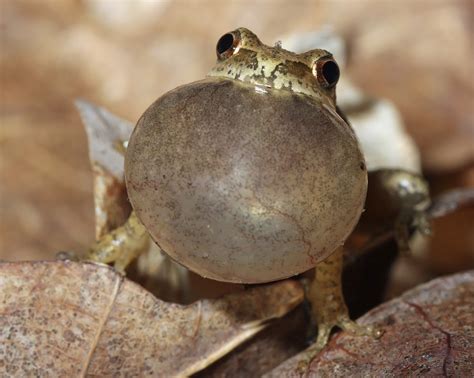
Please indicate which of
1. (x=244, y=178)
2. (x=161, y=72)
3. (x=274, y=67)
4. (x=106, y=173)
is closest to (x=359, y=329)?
(x=244, y=178)

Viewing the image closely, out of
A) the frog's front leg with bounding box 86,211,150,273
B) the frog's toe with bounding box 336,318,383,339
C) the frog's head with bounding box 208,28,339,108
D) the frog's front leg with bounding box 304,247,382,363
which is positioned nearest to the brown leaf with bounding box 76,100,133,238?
the frog's front leg with bounding box 86,211,150,273

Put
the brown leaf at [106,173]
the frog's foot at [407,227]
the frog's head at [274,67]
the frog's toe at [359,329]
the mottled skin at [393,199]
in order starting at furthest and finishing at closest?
the mottled skin at [393,199], the frog's foot at [407,227], the brown leaf at [106,173], the frog's toe at [359,329], the frog's head at [274,67]

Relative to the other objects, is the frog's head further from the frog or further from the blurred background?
the blurred background

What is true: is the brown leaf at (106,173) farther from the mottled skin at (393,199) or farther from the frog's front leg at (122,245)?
the mottled skin at (393,199)

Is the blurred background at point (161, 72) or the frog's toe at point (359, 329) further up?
the blurred background at point (161, 72)

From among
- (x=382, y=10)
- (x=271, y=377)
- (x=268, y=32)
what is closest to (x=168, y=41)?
(x=268, y=32)

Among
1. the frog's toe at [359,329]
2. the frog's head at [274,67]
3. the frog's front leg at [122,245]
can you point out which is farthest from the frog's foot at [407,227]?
the frog's front leg at [122,245]

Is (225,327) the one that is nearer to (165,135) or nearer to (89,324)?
(89,324)
